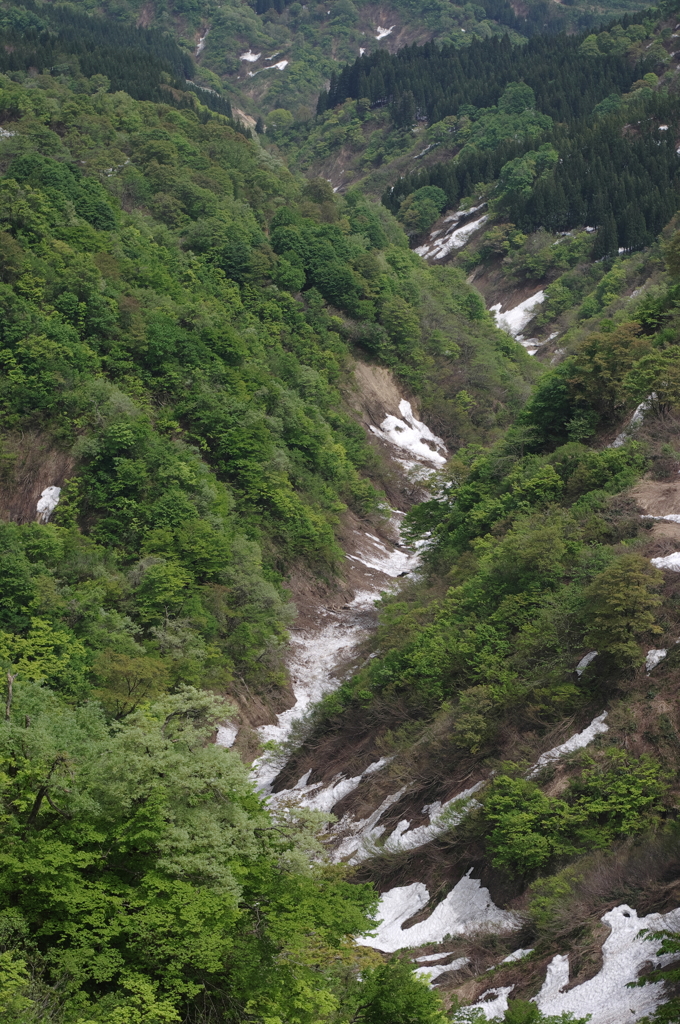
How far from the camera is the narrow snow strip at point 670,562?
30.9 metres

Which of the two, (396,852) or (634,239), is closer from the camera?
(396,852)

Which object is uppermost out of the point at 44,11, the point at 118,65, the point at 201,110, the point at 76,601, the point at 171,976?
the point at 44,11

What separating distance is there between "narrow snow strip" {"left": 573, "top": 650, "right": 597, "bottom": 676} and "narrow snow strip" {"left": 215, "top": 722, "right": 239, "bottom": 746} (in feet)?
55.0

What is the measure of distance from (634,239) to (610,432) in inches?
2492

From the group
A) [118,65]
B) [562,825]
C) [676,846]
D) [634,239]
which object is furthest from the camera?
[634,239]

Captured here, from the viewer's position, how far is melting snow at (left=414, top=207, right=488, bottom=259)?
377 feet

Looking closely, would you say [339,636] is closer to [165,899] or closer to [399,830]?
[399,830]

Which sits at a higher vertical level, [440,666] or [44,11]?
[44,11]

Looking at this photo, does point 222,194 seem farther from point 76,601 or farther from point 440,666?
point 440,666

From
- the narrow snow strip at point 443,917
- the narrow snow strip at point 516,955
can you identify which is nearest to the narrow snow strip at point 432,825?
the narrow snow strip at point 443,917

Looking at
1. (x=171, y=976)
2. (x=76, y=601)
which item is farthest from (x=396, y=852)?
(x=76, y=601)

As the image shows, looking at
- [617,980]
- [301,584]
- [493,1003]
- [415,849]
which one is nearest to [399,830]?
[415,849]

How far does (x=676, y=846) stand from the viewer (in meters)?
22.2

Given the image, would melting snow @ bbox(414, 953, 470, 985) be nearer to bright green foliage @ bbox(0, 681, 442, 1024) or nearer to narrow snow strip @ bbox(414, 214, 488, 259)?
bright green foliage @ bbox(0, 681, 442, 1024)
